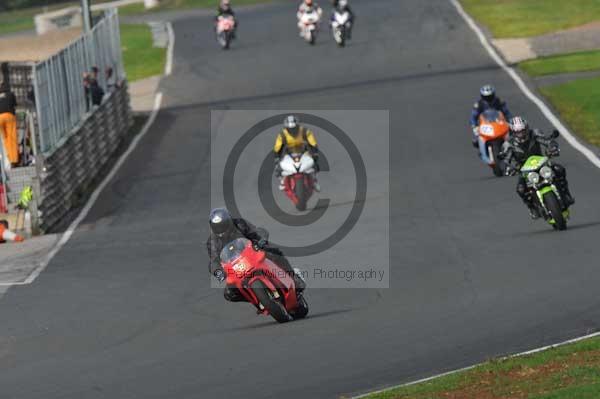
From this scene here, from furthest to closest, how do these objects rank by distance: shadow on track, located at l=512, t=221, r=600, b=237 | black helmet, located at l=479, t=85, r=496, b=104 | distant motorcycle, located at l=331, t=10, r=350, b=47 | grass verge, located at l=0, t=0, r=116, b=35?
grass verge, located at l=0, t=0, r=116, b=35 < distant motorcycle, located at l=331, t=10, r=350, b=47 < black helmet, located at l=479, t=85, r=496, b=104 < shadow on track, located at l=512, t=221, r=600, b=237

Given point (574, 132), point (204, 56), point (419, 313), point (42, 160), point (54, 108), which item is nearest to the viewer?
point (419, 313)

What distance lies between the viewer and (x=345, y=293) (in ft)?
54.3

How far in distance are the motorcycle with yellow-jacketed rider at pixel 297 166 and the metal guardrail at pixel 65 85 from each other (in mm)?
4548

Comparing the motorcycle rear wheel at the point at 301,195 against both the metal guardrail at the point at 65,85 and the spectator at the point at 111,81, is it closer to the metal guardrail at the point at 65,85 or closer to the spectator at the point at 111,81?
the metal guardrail at the point at 65,85

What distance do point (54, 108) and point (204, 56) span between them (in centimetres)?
2032

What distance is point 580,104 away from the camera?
32.1 meters

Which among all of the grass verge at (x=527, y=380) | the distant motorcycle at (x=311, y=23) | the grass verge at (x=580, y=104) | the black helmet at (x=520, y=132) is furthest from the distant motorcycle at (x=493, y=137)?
the distant motorcycle at (x=311, y=23)

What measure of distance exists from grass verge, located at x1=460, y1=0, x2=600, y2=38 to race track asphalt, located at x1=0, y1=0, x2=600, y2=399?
37.7 feet

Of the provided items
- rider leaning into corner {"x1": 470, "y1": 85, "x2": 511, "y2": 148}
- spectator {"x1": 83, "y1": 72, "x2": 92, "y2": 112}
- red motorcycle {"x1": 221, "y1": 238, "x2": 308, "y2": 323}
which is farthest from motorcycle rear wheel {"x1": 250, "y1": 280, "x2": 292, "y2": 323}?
spectator {"x1": 83, "y1": 72, "x2": 92, "y2": 112}

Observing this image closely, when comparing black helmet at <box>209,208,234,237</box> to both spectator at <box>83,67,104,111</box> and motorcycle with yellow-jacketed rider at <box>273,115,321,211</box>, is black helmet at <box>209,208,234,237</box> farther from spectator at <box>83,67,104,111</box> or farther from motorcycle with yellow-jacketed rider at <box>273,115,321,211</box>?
spectator at <box>83,67,104,111</box>

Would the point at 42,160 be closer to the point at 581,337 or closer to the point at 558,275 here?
the point at 558,275

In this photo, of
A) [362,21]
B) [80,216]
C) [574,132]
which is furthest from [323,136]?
[362,21]

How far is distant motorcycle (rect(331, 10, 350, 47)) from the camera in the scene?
45219 millimetres

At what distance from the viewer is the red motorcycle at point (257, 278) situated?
14.1 metres
